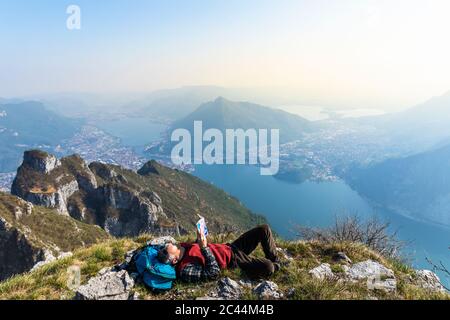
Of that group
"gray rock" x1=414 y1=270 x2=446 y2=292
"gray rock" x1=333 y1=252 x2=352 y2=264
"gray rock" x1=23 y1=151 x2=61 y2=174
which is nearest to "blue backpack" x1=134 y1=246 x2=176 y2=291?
"gray rock" x1=333 y1=252 x2=352 y2=264

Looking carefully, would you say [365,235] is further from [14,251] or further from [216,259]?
[14,251]

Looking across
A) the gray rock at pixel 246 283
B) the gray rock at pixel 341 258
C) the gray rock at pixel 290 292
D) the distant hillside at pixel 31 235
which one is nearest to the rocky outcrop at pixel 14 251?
the distant hillside at pixel 31 235

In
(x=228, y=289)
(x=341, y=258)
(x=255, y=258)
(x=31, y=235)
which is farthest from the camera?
(x=31, y=235)

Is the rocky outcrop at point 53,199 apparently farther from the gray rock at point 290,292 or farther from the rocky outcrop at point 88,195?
the gray rock at point 290,292

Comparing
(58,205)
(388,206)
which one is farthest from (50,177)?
(388,206)

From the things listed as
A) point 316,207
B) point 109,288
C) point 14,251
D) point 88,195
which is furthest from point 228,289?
point 316,207
